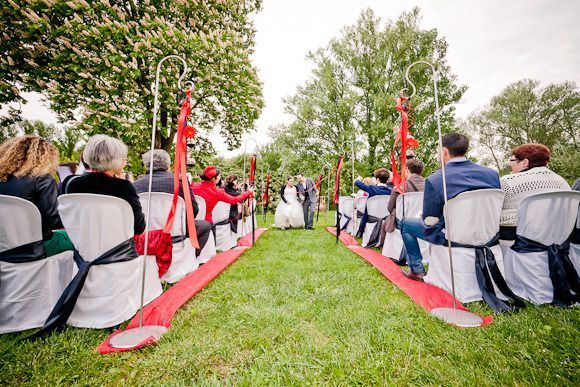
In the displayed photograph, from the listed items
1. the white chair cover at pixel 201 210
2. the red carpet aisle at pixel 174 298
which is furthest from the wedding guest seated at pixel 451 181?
the white chair cover at pixel 201 210

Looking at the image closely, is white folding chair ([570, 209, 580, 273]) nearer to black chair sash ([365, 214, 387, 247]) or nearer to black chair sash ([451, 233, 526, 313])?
black chair sash ([451, 233, 526, 313])

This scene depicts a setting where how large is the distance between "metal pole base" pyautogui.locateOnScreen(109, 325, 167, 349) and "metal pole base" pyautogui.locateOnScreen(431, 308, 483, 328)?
2.39 metres

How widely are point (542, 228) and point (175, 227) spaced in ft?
13.9

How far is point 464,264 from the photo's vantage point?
272 cm

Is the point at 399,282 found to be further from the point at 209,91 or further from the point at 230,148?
the point at 230,148

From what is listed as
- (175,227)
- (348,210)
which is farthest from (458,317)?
(348,210)

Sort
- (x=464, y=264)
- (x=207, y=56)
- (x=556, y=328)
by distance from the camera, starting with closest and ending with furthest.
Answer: (x=556, y=328)
(x=464, y=264)
(x=207, y=56)

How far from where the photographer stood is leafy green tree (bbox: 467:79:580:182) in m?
22.8

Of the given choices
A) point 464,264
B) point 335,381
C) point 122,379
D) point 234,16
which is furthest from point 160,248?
point 234,16

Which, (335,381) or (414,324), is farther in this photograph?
(414,324)

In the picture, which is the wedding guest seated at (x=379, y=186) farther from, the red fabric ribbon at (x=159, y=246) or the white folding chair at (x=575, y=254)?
the red fabric ribbon at (x=159, y=246)

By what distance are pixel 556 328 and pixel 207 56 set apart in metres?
7.74

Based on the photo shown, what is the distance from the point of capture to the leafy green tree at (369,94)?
17750mm

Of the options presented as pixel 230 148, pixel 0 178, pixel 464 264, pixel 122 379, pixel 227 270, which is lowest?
pixel 227 270
